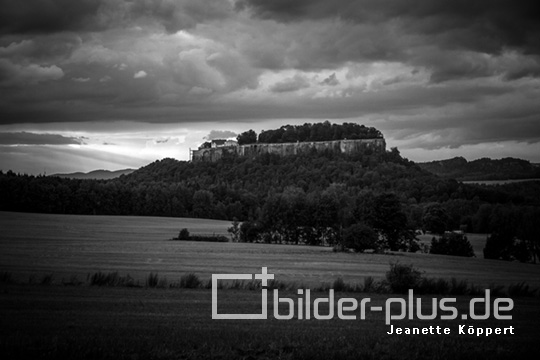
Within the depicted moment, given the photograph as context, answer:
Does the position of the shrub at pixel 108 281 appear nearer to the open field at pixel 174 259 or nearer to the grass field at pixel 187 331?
the grass field at pixel 187 331

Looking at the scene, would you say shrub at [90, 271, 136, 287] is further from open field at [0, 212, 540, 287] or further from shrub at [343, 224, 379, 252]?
shrub at [343, 224, 379, 252]

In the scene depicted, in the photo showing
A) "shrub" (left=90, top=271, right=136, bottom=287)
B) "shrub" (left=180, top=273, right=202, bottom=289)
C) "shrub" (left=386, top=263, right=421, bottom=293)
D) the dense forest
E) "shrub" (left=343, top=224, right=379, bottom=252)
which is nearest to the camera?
"shrub" (left=90, top=271, right=136, bottom=287)

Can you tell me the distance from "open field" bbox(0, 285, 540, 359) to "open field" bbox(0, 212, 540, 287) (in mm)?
19212

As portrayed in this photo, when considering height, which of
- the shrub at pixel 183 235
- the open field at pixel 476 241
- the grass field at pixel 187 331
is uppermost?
the grass field at pixel 187 331

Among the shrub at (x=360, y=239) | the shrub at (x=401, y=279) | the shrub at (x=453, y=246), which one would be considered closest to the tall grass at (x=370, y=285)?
the shrub at (x=401, y=279)

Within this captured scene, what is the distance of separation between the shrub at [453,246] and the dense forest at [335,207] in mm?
4010

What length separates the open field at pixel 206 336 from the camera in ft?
50.9

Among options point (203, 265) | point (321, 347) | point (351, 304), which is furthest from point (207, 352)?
point (203, 265)

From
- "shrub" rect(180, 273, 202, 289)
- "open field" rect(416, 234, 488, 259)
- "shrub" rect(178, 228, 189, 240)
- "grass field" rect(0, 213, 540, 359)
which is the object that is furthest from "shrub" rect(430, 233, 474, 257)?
"shrub" rect(180, 273, 202, 289)

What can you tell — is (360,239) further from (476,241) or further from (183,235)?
(183,235)

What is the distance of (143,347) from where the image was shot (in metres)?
15.7

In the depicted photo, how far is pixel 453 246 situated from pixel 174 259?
165 feet

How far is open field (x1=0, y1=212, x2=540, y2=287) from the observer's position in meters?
56.9

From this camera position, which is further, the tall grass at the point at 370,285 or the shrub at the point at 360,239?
the shrub at the point at 360,239
